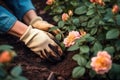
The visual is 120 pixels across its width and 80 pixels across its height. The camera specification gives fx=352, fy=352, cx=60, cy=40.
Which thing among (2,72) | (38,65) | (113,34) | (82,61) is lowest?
(38,65)

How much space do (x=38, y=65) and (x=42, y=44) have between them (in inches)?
5.2

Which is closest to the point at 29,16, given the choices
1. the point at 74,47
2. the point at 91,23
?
the point at 91,23

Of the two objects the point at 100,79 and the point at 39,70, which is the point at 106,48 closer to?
the point at 100,79

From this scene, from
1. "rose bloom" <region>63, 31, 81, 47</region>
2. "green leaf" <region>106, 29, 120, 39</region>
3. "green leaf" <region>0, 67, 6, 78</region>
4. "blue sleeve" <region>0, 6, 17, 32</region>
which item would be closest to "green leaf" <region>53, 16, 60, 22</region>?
"blue sleeve" <region>0, 6, 17, 32</region>

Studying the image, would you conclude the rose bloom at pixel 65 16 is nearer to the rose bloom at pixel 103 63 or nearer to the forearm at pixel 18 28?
the forearm at pixel 18 28

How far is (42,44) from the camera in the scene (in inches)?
86.0

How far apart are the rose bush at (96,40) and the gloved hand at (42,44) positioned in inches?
2.9

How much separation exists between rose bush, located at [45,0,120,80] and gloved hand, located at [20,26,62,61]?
73 millimetres

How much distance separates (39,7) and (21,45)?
61cm

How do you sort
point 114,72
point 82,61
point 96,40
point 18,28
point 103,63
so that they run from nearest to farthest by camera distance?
point 103,63 < point 114,72 < point 82,61 < point 96,40 < point 18,28

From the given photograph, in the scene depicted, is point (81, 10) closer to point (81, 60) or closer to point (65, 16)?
point (65, 16)

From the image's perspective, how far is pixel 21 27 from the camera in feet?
7.46

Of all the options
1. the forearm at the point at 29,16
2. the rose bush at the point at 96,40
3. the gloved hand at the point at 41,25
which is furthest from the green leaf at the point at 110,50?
the forearm at the point at 29,16

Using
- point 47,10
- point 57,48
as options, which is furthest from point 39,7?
point 57,48
